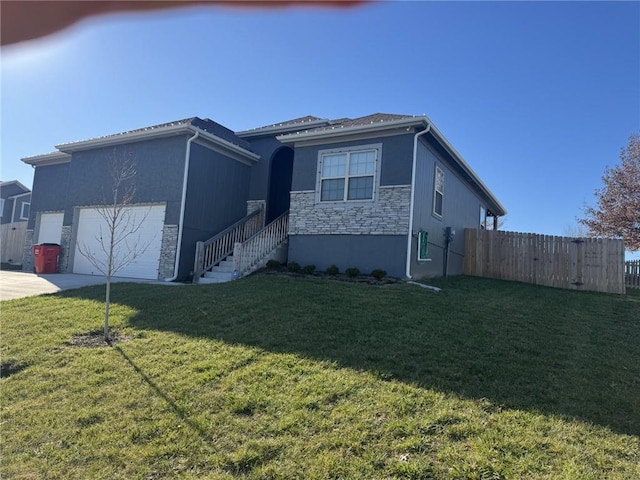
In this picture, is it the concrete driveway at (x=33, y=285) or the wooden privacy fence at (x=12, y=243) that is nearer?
the concrete driveway at (x=33, y=285)

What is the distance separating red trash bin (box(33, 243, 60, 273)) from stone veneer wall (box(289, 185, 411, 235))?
8.41m

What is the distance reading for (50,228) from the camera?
16625mm

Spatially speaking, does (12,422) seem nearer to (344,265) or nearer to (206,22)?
(206,22)

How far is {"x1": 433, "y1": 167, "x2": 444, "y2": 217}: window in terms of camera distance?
12102 mm

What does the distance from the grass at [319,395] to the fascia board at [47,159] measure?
1197cm

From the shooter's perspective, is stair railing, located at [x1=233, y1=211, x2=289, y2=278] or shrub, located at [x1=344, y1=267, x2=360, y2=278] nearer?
shrub, located at [x1=344, y1=267, x2=360, y2=278]

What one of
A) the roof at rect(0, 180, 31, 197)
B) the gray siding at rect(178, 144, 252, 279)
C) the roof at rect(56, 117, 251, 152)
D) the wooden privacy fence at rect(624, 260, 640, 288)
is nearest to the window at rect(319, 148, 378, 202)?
the gray siding at rect(178, 144, 252, 279)

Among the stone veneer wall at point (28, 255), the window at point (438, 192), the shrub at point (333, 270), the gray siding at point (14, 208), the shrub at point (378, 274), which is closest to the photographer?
the shrub at point (378, 274)

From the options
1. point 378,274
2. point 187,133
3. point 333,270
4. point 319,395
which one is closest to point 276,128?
point 187,133

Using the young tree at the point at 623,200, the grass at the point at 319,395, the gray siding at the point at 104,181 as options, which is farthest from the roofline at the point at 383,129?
the young tree at the point at 623,200

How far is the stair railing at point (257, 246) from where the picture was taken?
10.9 m

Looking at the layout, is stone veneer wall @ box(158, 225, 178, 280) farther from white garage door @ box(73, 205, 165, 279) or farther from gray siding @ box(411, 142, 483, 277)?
gray siding @ box(411, 142, 483, 277)

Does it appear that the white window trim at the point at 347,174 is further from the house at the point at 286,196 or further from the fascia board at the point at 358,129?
the fascia board at the point at 358,129

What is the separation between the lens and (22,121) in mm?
1993
